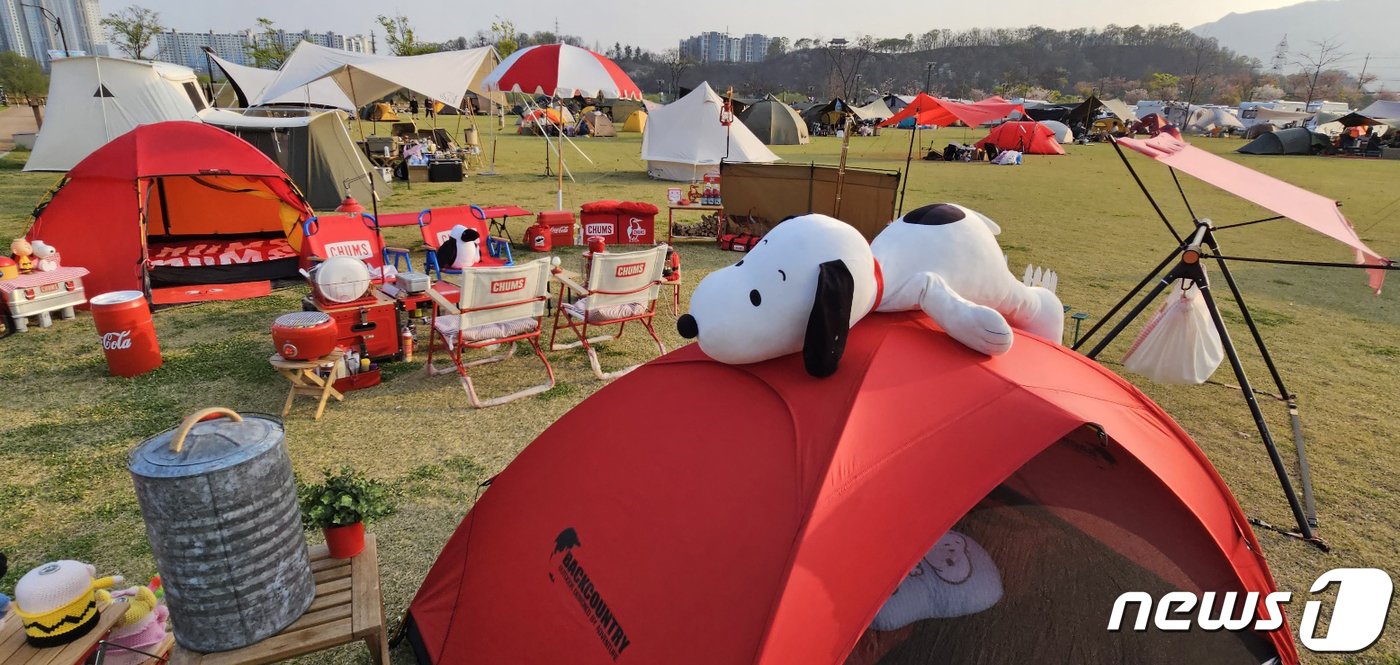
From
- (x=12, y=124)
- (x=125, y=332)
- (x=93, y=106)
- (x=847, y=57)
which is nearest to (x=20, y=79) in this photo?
(x=12, y=124)

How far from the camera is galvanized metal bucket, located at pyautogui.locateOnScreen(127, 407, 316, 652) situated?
1964 millimetres

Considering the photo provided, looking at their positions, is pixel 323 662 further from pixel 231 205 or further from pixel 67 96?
pixel 67 96

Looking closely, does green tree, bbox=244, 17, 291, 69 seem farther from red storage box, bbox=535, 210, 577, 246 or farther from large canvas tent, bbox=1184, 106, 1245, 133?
large canvas tent, bbox=1184, 106, 1245, 133

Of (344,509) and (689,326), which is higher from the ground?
(689,326)

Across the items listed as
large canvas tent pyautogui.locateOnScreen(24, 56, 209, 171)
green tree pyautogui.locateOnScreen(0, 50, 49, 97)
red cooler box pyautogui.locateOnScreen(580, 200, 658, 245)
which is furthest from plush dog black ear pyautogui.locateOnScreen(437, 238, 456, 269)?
green tree pyautogui.locateOnScreen(0, 50, 49, 97)

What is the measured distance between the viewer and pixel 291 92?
40.8 ft

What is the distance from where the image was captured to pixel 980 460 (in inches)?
81.0

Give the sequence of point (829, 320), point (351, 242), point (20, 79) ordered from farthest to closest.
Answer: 1. point (20, 79)
2. point (351, 242)
3. point (829, 320)

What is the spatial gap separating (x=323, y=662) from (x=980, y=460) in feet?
9.39

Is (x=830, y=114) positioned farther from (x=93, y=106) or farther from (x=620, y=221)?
(x=93, y=106)

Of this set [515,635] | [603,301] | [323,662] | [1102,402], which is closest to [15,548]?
[323,662]

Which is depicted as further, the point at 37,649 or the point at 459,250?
the point at 459,250

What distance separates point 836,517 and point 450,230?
7.21 m

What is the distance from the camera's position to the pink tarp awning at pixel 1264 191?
332 cm
